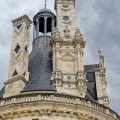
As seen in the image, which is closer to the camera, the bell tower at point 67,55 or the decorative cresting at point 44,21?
the bell tower at point 67,55

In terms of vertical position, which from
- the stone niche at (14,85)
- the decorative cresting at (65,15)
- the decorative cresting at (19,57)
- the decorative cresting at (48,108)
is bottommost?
the decorative cresting at (48,108)

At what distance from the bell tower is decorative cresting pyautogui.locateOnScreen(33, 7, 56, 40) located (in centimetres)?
224

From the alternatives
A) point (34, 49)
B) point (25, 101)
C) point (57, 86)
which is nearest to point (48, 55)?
point (34, 49)

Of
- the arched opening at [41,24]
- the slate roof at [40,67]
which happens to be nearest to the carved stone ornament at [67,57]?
the slate roof at [40,67]

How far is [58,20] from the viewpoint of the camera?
4416cm

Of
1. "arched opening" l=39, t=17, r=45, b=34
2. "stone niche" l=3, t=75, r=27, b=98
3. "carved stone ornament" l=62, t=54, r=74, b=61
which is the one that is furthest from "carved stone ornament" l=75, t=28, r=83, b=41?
"stone niche" l=3, t=75, r=27, b=98

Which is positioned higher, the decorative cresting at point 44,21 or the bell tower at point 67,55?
the decorative cresting at point 44,21

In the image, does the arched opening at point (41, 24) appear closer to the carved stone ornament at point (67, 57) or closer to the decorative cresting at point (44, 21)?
the decorative cresting at point (44, 21)

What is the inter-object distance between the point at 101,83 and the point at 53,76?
677 centimetres

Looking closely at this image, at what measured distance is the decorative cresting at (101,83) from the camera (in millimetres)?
40094

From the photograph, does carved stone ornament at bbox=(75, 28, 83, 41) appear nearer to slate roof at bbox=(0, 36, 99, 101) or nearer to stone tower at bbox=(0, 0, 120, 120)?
Result: stone tower at bbox=(0, 0, 120, 120)

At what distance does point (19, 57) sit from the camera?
39.5 metres

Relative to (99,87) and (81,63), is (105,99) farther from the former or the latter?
(81,63)

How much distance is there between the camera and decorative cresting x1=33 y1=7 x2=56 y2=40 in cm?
4678
